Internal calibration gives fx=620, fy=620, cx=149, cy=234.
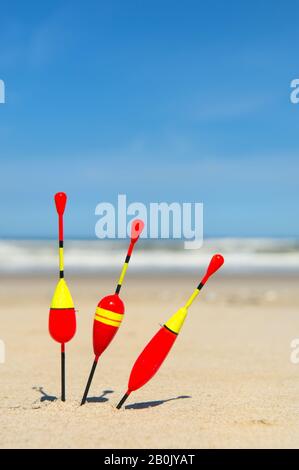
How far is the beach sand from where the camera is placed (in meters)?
3.29

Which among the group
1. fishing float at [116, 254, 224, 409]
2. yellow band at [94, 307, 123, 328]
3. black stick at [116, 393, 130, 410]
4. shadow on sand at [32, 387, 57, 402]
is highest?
yellow band at [94, 307, 123, 328]

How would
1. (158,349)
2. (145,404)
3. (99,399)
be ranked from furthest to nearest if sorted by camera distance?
(99,399)
(145,404)
(158,349)

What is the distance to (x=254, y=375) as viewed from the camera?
17.4 feet

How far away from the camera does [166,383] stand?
4973 millimetres

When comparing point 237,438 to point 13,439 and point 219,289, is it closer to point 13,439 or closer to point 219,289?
point 13,439

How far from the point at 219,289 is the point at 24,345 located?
7.55 metres

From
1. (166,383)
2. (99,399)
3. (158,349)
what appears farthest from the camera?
(166,383)

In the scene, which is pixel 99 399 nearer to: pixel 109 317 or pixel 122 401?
pixel 122 401

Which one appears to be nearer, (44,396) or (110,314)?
(110,314)

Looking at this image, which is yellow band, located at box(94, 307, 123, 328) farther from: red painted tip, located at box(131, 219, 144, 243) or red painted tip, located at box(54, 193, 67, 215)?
red painted tip, located at box(54, 193, 67, 215)

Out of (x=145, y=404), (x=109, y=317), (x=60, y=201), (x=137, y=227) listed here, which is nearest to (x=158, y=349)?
(x=109, y=317)

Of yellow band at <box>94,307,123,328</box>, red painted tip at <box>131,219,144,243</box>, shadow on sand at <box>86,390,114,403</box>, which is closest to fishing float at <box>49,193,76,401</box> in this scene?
yellow band at <box>94,307,123,328</box>

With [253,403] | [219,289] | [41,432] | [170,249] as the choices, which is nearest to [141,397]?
[253,403]
